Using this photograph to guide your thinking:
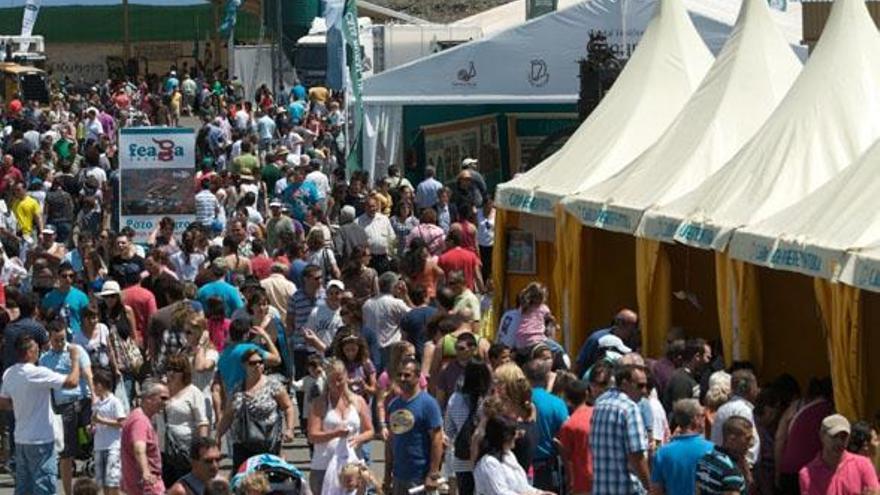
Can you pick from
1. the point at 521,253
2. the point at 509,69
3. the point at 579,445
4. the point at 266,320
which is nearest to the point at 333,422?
the point at 579,445

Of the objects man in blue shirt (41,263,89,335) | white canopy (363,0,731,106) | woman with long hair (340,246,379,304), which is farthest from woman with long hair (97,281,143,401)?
white canopy (363,0,731,106)

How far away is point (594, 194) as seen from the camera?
1989 cm

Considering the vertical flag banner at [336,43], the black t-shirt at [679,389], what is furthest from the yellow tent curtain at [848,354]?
the vertical flag banner at [336,43]

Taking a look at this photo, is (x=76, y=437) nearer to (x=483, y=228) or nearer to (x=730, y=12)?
(x=483, y=228)

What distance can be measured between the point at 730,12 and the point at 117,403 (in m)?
16.5

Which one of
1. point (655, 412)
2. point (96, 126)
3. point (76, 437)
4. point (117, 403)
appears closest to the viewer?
point (655, 412)

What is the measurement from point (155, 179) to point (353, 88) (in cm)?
585

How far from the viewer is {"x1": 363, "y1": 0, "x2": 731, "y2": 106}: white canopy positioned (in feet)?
101

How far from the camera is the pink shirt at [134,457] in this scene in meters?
14.3

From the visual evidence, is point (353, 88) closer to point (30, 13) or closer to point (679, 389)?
point (679, 389)

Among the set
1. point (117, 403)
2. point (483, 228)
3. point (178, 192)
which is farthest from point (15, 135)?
point (117, 403)

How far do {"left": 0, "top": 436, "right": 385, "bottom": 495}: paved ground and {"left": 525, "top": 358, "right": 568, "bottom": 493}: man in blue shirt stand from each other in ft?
12.0

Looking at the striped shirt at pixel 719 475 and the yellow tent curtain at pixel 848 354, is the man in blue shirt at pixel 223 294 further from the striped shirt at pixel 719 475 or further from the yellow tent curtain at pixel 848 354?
the striped shirt at pixel 719 475

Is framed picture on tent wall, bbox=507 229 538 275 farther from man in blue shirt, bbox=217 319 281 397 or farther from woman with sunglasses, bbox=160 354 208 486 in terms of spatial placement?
woman with sunglasses, bbox=160 354 208 486
